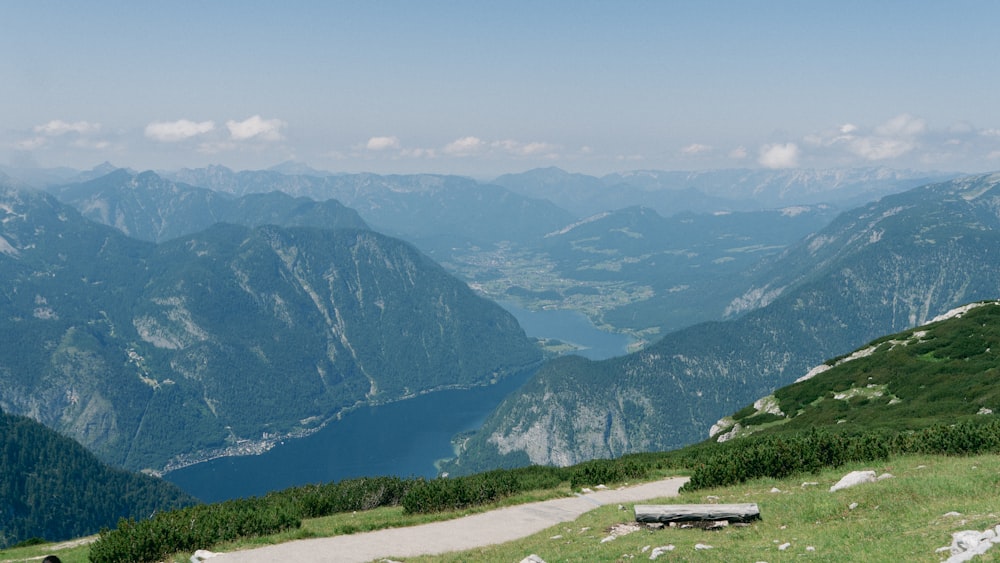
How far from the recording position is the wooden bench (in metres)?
26.2

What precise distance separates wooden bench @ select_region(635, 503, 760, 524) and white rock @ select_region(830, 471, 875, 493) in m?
5.82

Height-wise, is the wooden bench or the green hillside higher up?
the wooden bench

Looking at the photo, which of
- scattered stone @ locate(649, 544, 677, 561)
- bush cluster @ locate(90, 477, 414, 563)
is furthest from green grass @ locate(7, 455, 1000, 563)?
bush cluster @ locate(90, 477, 414, 563)

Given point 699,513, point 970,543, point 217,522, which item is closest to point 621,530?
point 699,513

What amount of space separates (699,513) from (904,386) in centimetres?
6018

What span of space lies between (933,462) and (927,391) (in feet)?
131

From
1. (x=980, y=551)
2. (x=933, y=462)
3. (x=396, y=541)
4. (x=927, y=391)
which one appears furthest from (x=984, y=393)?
(x=396, y=541)

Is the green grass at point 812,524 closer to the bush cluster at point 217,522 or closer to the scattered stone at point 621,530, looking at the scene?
the scattered stone at point 621,530

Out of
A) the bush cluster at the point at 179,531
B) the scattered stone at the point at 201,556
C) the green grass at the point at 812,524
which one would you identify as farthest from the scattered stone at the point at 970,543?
the bush cluster at the point at 179,531

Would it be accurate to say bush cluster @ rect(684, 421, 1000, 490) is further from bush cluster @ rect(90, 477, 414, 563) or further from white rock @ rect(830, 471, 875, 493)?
bush cluster @ rect(90, 477, 414, 563)

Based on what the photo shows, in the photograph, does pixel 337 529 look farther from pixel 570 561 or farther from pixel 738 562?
pixel 738 562

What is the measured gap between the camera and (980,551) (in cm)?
1648

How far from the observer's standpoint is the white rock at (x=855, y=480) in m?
29.5

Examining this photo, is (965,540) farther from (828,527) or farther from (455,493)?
(455,493)
